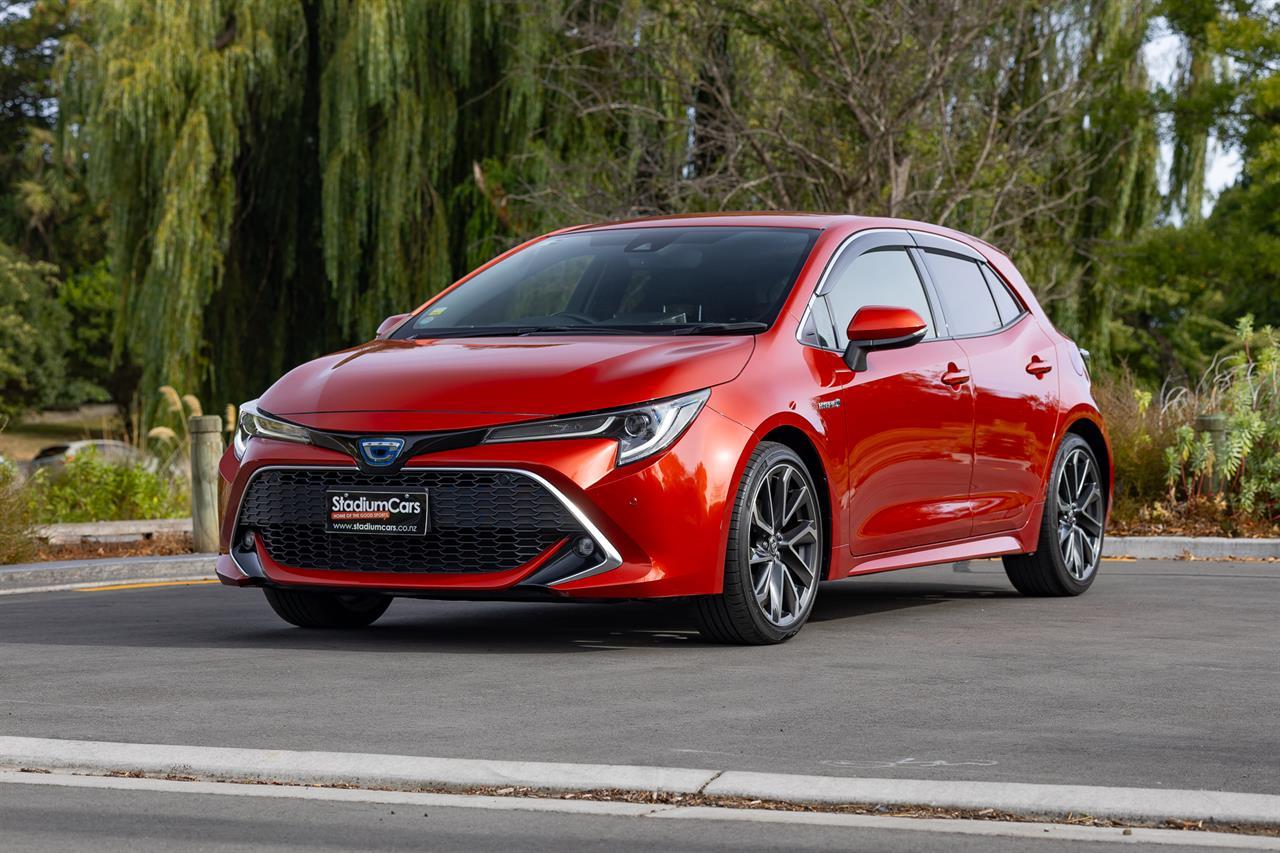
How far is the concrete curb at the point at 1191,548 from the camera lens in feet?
44.5

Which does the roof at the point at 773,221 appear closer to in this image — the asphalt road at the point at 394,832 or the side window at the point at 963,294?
the side window at the point at 963,294

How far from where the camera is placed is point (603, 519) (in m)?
7.41

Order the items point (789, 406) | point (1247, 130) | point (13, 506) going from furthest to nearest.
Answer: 1. point (1247, 130)
2. point (13, 506)
3. point (789, 406)

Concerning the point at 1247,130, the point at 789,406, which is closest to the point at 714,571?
the point at 789,406

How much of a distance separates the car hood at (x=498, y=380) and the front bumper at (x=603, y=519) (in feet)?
0.47

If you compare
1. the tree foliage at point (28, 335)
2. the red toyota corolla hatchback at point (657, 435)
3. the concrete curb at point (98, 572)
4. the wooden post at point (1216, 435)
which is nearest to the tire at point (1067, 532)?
the red toyota corolla hatchback at point (657, 435)

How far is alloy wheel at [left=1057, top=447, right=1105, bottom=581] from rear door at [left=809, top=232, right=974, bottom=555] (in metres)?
1.19

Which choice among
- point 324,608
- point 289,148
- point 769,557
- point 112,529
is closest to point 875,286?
point 769,557

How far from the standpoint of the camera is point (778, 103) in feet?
74.6

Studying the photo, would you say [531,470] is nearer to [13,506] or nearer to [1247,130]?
[13,506]

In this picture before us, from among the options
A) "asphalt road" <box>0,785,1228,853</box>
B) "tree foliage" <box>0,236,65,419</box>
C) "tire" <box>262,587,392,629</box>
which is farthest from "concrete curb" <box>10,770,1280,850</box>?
"tree foliage" <box>0,236,65,419</box>

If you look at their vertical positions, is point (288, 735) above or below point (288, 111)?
below

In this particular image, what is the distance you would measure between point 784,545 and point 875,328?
1064 millimetres

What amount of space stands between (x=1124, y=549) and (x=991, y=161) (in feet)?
31.7
